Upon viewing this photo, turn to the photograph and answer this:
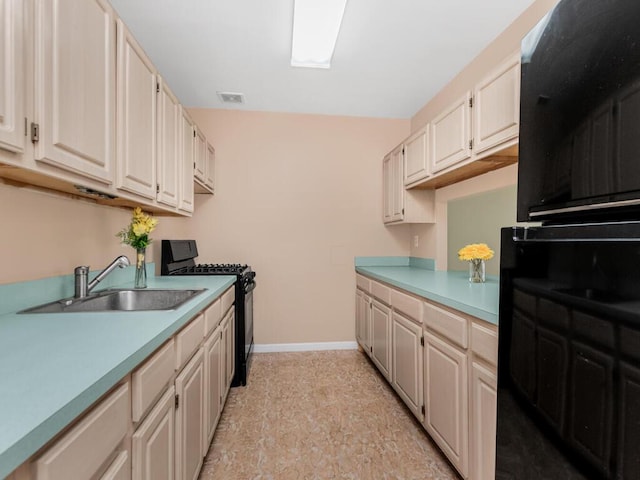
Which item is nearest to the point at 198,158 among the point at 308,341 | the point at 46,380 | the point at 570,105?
the point at 308,341

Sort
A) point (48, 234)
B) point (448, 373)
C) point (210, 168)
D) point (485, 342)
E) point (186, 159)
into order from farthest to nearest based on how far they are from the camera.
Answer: point (210, 168), point (186, 159), point (448, 373), point (48, 234), point (485, 342)

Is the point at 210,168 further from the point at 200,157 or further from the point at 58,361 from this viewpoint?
the point at 58,361

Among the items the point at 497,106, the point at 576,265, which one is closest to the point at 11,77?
the point at 576,265

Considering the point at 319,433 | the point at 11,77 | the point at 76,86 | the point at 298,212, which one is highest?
the point at 76,86

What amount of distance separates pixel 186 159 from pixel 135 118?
0.84m

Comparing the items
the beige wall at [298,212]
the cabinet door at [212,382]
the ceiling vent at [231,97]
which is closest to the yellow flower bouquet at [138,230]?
the cabinet door at [212,382]

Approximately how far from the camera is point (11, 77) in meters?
0.87

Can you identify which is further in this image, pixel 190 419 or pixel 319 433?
pixel 319 433

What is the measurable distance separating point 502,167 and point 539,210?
4.18ft

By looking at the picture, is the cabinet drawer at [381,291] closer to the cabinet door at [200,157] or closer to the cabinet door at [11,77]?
the cabinet door at [200,157]

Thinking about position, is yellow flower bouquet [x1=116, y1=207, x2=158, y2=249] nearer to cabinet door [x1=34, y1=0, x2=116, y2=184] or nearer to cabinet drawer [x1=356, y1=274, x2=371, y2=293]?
cabinet door [x1=34, y1=0, x2=116, y2=184]

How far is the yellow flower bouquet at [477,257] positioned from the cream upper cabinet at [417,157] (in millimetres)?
739

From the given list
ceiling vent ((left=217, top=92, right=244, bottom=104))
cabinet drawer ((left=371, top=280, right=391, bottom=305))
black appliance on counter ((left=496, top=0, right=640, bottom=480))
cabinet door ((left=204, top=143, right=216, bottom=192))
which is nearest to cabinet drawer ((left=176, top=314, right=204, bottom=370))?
black appliance on counter ((left=496, top=0, right=640, bottom=480))

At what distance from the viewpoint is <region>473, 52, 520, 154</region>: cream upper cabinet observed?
1558 mm
